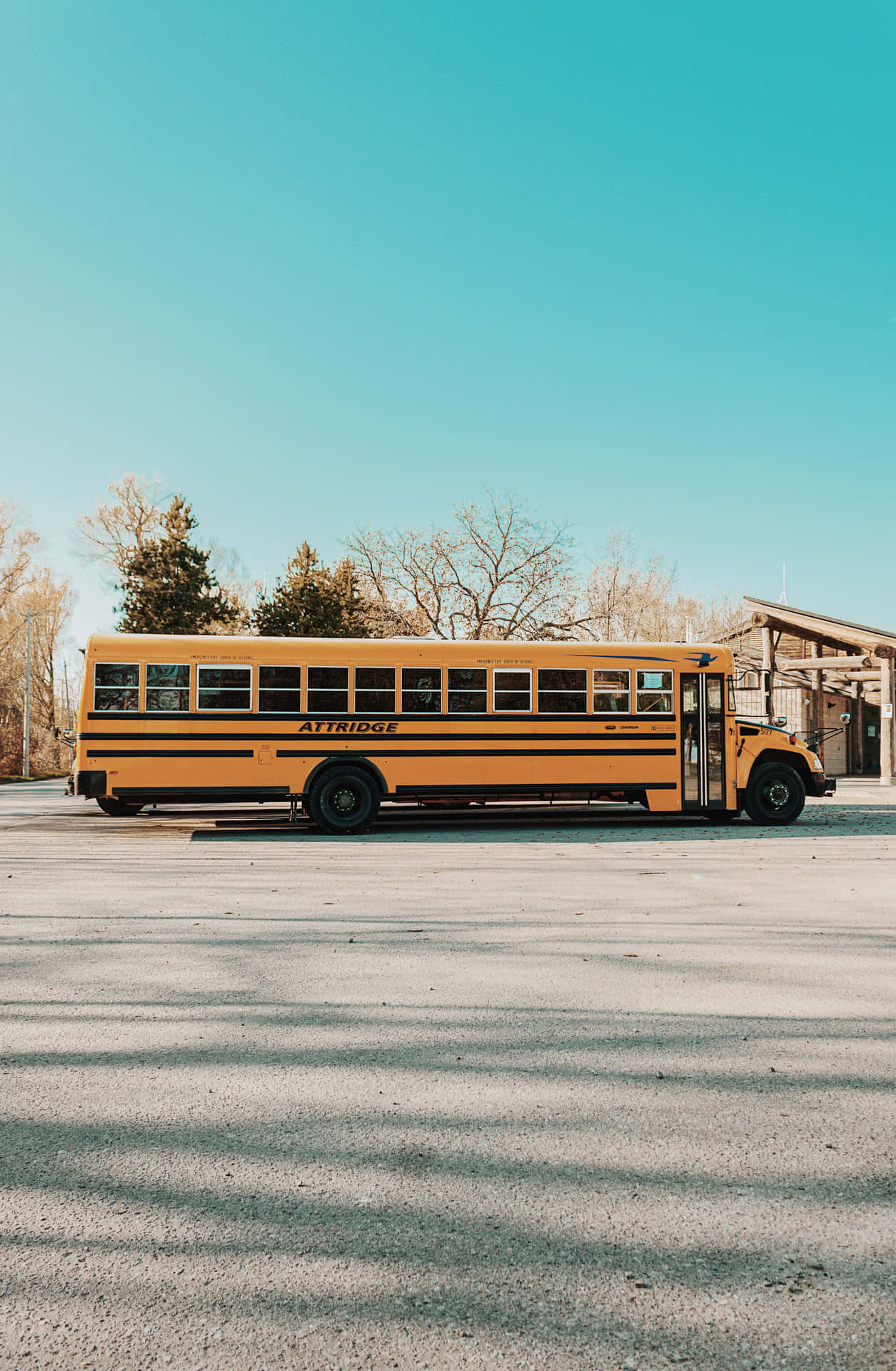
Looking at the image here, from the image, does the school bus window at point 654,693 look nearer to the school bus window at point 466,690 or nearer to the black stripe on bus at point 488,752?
the black stripe on bus at point 488,752

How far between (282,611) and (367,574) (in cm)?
681

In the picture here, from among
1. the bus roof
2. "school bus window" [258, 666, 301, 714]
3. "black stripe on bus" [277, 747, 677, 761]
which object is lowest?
"black stripe on bus" [277, 747, 677, 761]

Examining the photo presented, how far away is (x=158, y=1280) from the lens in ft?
8.13

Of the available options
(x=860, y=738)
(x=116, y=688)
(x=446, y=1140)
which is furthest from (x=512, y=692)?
(x=860, y=738)

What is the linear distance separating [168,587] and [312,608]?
682 cm

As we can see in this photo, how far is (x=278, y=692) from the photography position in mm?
14047

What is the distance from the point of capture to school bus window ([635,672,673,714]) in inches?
595

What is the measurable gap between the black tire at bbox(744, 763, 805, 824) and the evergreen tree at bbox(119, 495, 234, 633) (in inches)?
1186

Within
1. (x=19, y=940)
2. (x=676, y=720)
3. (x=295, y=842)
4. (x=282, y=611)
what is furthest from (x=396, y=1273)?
(x=282, y=611)

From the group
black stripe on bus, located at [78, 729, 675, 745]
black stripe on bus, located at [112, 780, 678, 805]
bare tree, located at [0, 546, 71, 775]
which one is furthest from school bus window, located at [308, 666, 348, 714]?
bare tree, located at [0, 546, 71, 775]

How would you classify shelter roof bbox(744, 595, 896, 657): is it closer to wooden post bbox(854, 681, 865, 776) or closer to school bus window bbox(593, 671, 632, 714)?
wooden post bbox(854, 681, 865, 776)

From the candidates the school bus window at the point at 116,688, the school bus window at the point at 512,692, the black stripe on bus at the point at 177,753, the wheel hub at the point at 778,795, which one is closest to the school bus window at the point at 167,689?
the school bus window at the point at 116,688

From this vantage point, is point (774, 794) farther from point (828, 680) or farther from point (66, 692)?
point (66, 692)

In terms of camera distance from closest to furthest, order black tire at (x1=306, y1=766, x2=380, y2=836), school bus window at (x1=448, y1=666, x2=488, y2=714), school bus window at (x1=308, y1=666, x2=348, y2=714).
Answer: black tire at (x1=306, y1=766, x2=380, y2=836)
school bus window at (x1=308, y1=666, x2=348, y2=714)
school bus window at (x1=448, y1=666, x2=488, y2=714)
